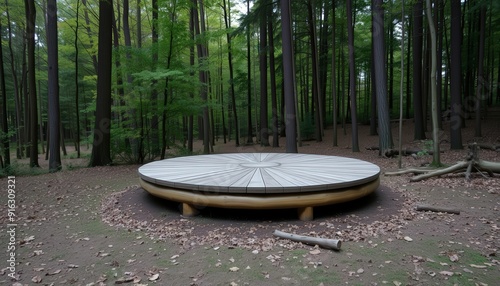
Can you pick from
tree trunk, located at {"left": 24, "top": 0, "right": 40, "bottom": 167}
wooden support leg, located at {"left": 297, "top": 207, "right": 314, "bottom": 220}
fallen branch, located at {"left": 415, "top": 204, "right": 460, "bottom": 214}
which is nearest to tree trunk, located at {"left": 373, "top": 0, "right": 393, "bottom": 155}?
fallen branch, located at {"left": 415, "top": 204, "right": 460, "bottom": 214}

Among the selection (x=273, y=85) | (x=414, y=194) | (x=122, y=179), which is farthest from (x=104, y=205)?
(x=273, y=85)

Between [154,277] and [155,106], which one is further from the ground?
[155,106]

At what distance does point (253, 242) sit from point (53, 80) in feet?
26.8

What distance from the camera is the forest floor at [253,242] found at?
8.18 feet

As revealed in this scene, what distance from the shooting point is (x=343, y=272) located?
2494 mm

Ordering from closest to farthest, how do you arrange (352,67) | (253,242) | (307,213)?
(253,242), (307,213), (352,67)

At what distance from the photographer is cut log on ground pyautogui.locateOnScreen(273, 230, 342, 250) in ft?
9.43

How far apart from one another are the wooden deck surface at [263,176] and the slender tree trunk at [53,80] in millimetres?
4988

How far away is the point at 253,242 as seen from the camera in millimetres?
A: 3182

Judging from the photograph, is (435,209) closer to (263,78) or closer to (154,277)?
(154,277)

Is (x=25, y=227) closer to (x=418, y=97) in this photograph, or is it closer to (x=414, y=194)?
(x=414, y=194)

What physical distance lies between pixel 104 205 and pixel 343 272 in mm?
4161

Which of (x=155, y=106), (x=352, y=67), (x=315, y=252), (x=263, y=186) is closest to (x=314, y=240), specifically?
(x=315, y=252)

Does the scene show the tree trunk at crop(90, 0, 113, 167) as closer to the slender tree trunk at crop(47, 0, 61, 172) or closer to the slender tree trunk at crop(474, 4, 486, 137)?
the slender tree trunk at crop(47, 0, 61, 172)
